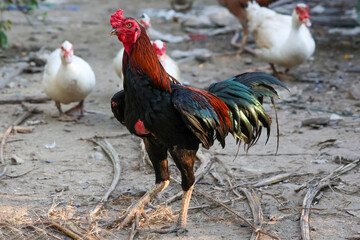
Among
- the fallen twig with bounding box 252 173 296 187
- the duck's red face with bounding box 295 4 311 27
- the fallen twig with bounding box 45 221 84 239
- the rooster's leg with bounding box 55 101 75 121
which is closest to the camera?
the fallen twig with bounding box 45 221 84 239

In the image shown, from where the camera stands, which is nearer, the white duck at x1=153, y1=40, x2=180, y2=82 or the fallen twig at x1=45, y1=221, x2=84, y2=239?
the fallen twig at x1=45, y1=221, x2=84, y2=239

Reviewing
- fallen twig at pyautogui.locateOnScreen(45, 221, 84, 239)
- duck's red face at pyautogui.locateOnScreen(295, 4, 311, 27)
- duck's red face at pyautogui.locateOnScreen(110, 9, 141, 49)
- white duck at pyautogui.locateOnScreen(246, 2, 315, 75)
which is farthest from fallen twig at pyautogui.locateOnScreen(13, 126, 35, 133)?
duck's red face at pyautogui.locateOnScreen(295, 4, 311, 27)

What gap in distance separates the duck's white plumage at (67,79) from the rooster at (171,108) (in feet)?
7.81

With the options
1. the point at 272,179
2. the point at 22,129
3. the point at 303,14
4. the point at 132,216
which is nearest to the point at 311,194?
the point at 272,179

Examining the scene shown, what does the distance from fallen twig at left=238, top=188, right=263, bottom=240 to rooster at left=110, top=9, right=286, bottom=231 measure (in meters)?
0.53

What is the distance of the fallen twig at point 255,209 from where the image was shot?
3.48m

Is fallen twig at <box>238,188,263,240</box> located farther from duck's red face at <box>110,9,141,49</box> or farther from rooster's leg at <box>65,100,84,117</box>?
rooster's leg at <box>65,100,84,117</box>

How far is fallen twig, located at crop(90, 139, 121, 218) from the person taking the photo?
3916mm

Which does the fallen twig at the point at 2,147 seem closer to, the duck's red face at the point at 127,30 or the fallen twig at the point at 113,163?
the fallen twig at the point at 113,163

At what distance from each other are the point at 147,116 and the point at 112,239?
0.94 m

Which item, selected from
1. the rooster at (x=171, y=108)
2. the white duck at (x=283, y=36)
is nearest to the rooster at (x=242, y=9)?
the white duck at (x=283, y=36)

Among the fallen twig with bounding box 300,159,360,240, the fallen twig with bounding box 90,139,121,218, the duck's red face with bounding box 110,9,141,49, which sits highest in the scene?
the duck's red face with bounding box 110,9,141,49

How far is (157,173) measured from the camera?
3.75 metres

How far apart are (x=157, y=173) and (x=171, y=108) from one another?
2.26 ft
